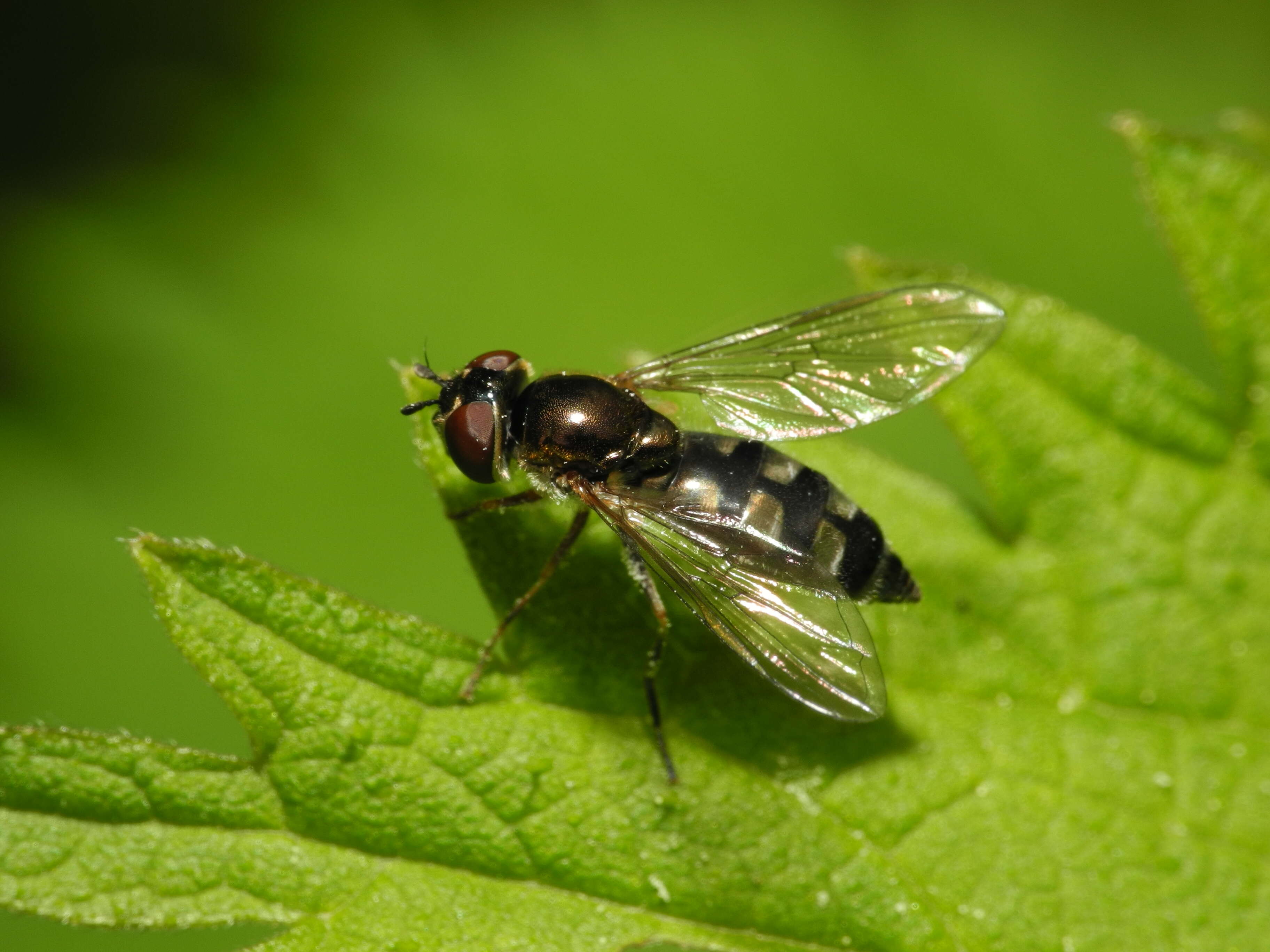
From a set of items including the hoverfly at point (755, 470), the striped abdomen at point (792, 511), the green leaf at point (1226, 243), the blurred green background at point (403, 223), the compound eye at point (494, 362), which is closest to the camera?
the hoverfly at point (755, 470)

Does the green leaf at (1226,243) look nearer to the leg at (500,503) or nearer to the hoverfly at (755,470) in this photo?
the hoverfly at (755,470)

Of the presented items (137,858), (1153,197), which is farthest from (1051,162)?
(137,858)

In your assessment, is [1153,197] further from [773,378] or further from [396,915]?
[396,915]

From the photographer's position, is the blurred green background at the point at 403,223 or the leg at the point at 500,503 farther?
the blurred green background at the point at 403,223

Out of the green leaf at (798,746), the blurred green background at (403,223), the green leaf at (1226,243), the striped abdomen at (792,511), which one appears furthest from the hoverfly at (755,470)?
the blurred green background at (403,223)

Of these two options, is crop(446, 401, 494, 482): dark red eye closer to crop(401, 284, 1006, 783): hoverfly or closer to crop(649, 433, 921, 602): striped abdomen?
crop(401, 284, 1006, 783): hoverfly

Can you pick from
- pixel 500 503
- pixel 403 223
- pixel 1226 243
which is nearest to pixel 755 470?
pixel 500 503
